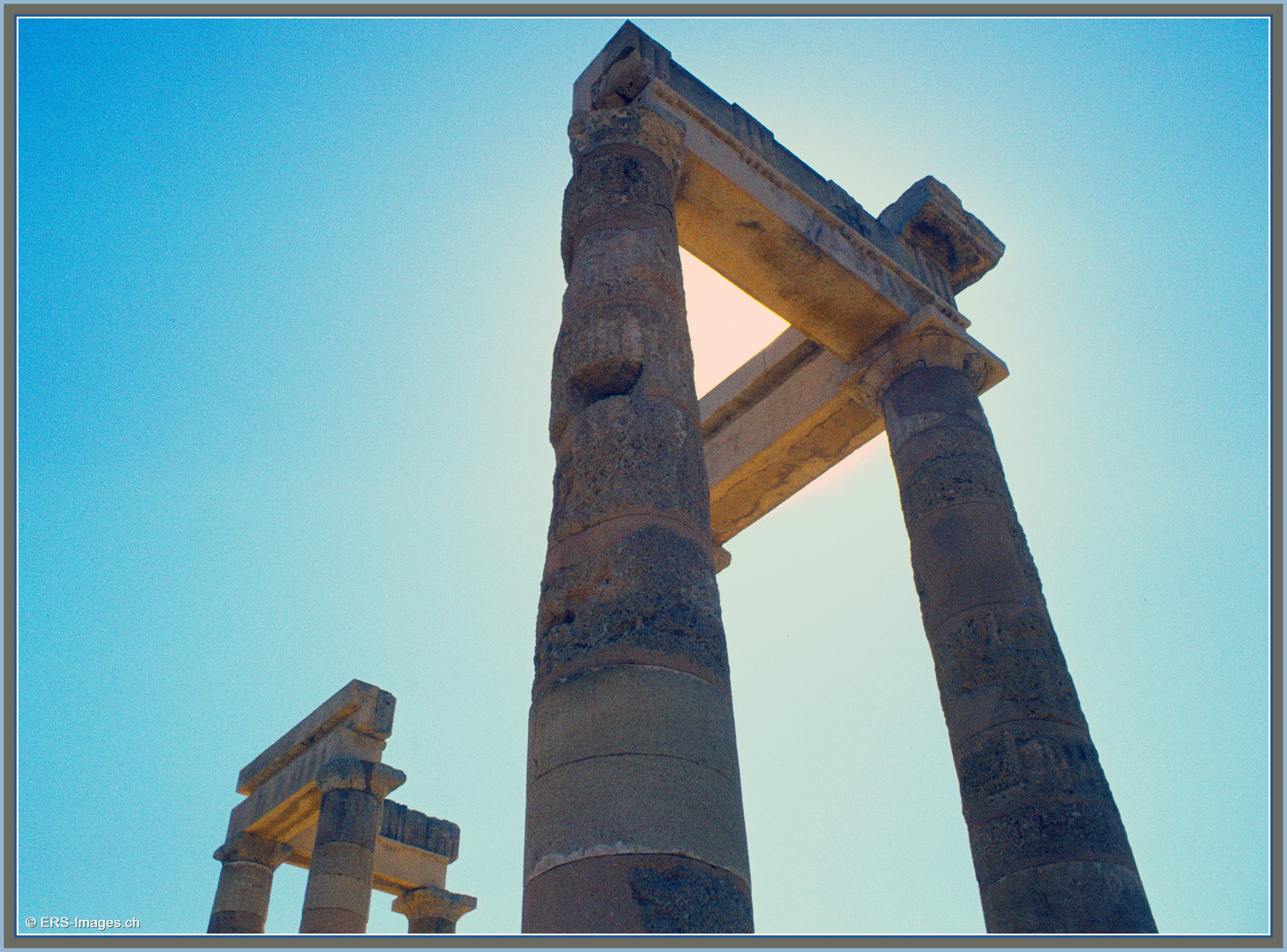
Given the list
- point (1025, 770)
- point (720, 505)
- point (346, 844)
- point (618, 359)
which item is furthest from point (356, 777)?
point (618, 359)

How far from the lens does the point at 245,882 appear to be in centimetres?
1501

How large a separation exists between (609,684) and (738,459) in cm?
740

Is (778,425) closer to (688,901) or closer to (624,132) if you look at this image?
(624,132)

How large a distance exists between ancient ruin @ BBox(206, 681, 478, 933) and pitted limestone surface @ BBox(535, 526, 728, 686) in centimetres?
936

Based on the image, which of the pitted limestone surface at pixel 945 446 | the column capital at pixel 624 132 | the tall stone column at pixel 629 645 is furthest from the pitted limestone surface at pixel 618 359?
the pitted limestone surface at pixel 945 446

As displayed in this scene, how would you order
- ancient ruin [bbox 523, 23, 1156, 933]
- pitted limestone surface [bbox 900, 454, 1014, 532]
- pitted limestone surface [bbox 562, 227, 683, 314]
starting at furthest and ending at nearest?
pitted limestone surface [bbox 900, 454, 1014, 532] < pitted limestone surface [bbox 562, 227, 683, 314] < ancient ruin [bbox 523, 23, 1156, 933]

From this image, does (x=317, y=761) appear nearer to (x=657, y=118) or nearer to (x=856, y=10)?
(x=657, y=118)

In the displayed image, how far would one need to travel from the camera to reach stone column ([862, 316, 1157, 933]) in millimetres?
6574

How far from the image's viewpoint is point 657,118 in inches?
324

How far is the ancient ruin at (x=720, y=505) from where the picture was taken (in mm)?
4273

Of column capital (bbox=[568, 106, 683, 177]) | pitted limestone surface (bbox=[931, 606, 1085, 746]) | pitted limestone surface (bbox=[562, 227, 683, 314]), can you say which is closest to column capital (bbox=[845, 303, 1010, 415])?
pitted limestone surface (bbox=[931, 606, 1085, 746])

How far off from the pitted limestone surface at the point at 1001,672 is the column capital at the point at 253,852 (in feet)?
38.5

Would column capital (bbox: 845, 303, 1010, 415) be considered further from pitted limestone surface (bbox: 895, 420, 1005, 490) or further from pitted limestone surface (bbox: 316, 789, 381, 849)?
pitted limestone surface (bbox: 316, 789, 381, 849)

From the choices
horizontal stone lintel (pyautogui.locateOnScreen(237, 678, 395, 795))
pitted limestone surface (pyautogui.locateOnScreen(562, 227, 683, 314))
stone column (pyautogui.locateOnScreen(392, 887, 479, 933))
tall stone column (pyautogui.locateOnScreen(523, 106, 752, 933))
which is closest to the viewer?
tall stone column (pyautogui.locateOnScreen(523, 106, 752, 933))
